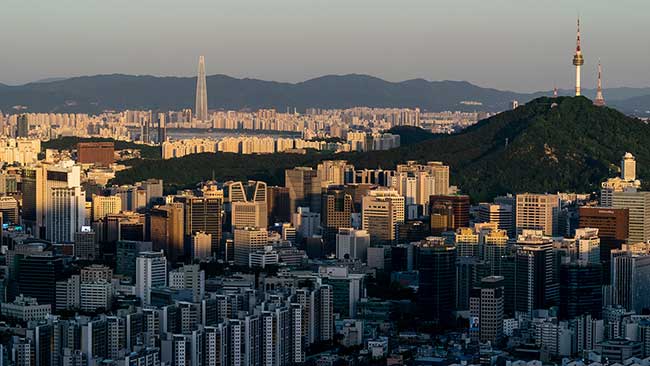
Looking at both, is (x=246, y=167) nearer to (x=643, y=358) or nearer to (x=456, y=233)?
(x=456, y=233)

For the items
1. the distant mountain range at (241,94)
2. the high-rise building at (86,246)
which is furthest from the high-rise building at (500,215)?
the distant mountain range at (241,94)

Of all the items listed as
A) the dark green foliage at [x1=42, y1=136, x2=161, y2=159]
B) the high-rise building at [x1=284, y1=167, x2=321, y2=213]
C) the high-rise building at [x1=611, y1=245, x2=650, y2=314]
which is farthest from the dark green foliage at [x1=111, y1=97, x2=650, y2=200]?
the high-rise building at [x1=611, y1=245, x2=650, y2=314]

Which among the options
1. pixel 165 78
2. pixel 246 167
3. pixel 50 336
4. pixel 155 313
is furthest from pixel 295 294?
pixel 165 78

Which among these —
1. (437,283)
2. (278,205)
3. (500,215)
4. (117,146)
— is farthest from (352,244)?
(117,146)

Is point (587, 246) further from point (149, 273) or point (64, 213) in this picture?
point (64, 213)

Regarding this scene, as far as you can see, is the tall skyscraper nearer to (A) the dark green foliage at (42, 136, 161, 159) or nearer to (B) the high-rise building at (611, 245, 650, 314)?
(A) the dark green foliage at (42, 136, 161, 159)

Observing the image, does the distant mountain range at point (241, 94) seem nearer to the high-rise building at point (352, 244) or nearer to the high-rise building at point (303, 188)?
the high-rise building at point (303, 188)
